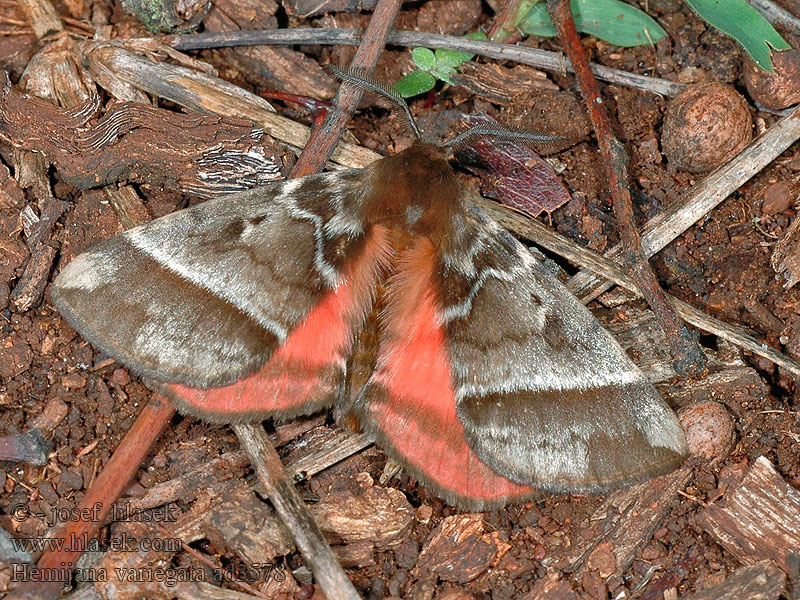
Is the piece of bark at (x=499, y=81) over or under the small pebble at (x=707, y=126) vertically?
under

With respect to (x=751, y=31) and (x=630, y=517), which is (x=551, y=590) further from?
(x=751, y=31)

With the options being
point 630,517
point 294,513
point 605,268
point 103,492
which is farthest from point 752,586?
point 103,492

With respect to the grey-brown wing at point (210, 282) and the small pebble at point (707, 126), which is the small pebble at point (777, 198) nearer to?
the small pebble at point (707, 126)

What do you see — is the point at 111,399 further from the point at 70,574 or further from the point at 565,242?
the point at 565,242

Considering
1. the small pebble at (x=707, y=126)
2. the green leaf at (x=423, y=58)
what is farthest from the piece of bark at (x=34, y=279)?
the small pebble at (x=707, y=126)

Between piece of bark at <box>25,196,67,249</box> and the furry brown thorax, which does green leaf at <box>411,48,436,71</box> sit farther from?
piece of bark at <box>25,196,67,249</box>
